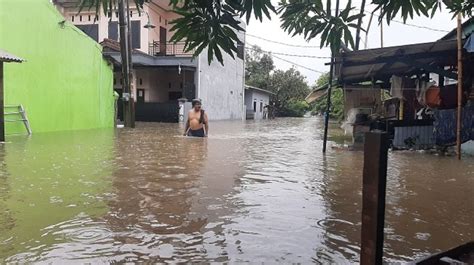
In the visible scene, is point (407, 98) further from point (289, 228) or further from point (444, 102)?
point (289, 228)

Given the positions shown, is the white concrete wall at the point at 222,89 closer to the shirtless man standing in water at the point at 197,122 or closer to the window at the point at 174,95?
the window at the point at 174,95

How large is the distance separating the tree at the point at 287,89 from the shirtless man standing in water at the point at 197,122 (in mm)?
38552

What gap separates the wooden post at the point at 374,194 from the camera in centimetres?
247

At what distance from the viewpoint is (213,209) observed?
→ 5.08m

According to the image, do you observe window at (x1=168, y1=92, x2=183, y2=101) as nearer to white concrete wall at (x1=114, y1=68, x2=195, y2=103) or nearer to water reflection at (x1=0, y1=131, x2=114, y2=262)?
white concrete wall at (x1=114, y1=68, x2=195, y2=103)

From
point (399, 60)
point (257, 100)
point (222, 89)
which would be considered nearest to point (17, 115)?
point (399, 60)

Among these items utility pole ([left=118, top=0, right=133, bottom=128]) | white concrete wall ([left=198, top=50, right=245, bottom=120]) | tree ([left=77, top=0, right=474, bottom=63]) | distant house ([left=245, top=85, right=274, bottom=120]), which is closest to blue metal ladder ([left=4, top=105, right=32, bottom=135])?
utility pole ([left=118, top=0, right=133, bottom=128])

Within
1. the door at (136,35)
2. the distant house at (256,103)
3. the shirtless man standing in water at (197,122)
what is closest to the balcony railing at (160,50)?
the door at (136,35)

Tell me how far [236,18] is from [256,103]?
4451 cm

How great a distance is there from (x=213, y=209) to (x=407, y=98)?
9.61 m

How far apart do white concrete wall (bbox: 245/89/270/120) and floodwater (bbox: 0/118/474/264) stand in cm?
3566

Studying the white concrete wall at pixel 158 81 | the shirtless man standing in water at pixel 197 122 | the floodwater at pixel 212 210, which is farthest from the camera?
the white concrete wall at pixel 158 81

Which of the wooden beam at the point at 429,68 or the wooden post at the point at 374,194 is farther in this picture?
the wooden beam at the point at 429,68

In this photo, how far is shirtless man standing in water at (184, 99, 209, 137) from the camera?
1434 centimetres
